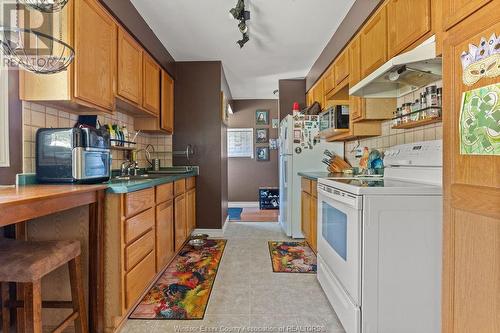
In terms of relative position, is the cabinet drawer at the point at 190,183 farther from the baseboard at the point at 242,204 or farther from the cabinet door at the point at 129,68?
the baseboard at the point at 242,204

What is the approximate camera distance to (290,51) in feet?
11.4

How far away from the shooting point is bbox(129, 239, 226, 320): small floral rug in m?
1.82

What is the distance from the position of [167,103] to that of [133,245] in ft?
7.12

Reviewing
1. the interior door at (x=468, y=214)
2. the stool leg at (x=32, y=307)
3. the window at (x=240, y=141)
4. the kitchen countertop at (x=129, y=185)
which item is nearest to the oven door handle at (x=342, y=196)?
the interior door at (x=468, y=214)

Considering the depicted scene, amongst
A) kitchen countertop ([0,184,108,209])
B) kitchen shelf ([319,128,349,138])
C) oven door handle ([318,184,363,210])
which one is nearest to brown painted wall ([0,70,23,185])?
kitchen countertop ([0,184,108,209])

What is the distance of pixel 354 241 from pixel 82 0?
86.1 inches

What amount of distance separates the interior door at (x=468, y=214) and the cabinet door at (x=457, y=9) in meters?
0.02

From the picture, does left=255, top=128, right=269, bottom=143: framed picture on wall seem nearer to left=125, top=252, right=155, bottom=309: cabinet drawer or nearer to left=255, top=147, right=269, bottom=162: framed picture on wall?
left=255, top=147, right=269, bottom=162: framed picture on wall

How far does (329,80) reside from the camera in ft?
10.5

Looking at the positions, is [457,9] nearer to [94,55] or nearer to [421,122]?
[421,122]

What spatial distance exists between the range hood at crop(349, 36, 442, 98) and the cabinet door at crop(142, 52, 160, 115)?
1.97 m

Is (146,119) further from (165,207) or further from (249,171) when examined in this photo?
(249,171)

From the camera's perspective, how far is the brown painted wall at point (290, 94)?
182 inches

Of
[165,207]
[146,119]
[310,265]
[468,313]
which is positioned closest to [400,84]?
[468,313]
